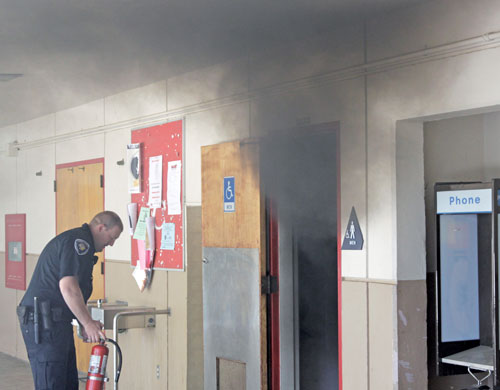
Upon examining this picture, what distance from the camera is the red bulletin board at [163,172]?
5824 millimetres

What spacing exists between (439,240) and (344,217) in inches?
21.9

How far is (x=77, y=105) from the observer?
24.0ft

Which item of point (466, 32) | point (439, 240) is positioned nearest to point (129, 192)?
point (439, 240)

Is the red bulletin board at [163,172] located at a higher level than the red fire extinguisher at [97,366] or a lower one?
higher

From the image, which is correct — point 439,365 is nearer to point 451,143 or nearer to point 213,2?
point 451,143

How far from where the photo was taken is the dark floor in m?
7.11

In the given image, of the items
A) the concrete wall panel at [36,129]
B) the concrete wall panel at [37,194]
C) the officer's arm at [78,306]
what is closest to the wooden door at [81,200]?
the concrete wall panel at [37,194]

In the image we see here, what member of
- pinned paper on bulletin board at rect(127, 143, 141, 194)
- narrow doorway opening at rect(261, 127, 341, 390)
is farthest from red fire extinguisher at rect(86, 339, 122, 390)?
pinned paper on bulletin board at rect(127, 143, 141, 194)

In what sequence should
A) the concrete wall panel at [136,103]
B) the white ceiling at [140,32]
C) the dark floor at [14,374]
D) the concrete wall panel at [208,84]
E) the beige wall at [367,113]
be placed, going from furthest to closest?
1. the dark floor at [14,374]
2. the concrete wall panel at [136,103]
3. the concrete wall panel at [208,84]
4. the white ceiling at [140,32]
5. the beige wall at [367,113]

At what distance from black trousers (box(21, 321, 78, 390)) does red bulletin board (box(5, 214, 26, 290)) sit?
4.09m

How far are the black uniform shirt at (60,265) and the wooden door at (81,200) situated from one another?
2.31m

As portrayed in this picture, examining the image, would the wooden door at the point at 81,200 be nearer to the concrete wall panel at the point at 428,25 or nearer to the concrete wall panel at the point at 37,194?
the concrete wall panel at the point at 37,194

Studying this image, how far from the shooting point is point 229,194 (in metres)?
5.19

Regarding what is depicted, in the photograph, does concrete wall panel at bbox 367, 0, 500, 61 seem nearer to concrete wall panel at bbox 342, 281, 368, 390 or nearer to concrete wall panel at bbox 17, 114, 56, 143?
concrete wall panel at bbox 342, 281, 368, 390
